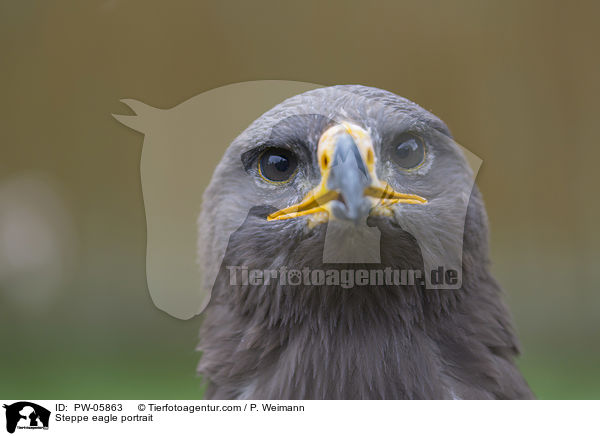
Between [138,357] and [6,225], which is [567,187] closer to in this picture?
[138,357]
